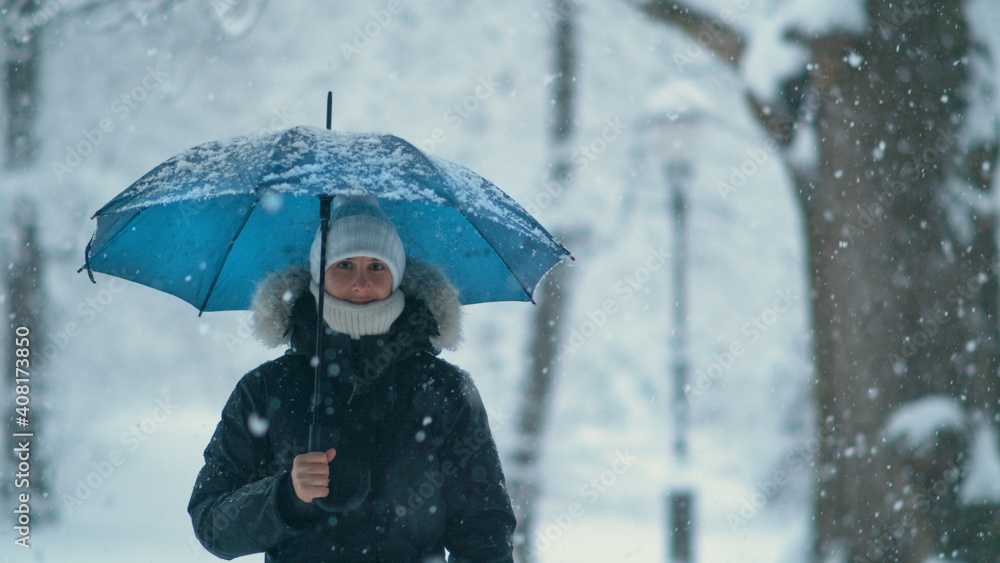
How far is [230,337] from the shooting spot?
9.16m

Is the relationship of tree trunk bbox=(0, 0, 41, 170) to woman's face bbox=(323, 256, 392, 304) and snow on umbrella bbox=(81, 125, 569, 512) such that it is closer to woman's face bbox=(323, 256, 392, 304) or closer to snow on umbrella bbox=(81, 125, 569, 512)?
snow on umbrella bbox=(81, 125, 569, 512)

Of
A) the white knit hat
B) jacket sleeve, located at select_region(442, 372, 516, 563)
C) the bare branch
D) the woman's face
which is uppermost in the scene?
the bare branch

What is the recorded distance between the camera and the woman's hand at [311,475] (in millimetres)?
1806

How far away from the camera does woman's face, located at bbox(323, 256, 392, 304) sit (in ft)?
7.24

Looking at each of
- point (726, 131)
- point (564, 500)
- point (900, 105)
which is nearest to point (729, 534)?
point (564, 500)

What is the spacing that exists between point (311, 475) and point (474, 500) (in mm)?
466

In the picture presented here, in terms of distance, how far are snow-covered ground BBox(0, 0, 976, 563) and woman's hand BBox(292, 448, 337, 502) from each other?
502 cm

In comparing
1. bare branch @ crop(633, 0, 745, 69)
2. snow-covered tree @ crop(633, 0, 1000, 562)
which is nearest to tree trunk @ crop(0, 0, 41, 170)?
bare branch @ crop(633, 0, 745, 69)

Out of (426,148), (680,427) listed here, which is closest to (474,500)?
(680,427)

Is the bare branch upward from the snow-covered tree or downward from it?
upward

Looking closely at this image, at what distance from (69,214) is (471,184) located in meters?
6.90

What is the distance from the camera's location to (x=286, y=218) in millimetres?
2566

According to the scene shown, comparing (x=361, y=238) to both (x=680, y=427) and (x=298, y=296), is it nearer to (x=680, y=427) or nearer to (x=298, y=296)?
(x=298, y=296)

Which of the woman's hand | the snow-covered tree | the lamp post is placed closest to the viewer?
the woman's hand
